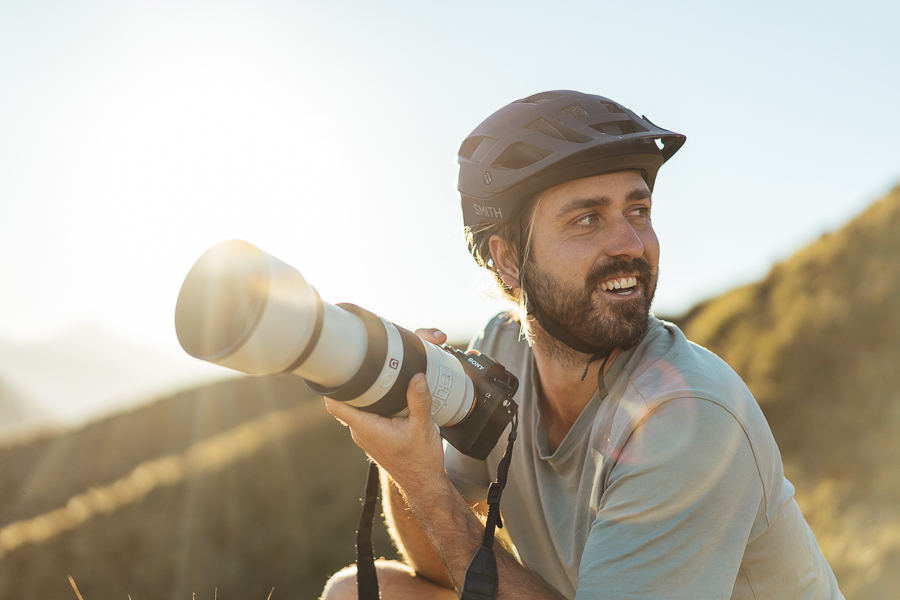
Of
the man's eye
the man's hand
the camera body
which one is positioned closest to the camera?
the man's hand

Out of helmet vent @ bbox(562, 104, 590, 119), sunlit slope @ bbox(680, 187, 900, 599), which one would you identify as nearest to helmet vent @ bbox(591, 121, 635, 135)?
helmet vent @ bbox(562, 104, 590, 119)

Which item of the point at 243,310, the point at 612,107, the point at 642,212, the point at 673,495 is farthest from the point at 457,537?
the point at 612,107

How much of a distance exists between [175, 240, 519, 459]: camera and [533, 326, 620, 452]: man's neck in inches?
19.8

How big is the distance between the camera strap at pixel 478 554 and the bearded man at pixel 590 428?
0.09 metres

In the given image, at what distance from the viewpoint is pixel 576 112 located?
3.34 m

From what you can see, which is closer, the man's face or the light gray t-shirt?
the light gray t-shirt

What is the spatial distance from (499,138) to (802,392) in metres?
7.40

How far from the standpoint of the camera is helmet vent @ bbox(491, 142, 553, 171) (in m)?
3.21

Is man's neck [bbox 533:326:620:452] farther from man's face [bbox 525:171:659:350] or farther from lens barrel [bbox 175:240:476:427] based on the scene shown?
lens barrel [bbox 175:240:476:427]

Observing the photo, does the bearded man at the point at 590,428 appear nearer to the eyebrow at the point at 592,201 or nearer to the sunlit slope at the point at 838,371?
the eyebrow at the point at 592,201

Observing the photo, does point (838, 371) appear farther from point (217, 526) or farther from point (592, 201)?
point (217, 526)

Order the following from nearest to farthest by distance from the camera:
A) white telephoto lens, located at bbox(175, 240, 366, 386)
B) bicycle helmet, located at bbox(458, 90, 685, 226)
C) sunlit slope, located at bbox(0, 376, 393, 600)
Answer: white telephoto lens, located at bbox(175, 240, 366, 386), bicycle helmet, located at bbox(458, 90, 685, 226), sunlit slope, located at bbox(0, 376, 393, 600)

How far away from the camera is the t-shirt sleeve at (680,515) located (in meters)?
2.10

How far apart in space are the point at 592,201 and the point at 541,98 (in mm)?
818
